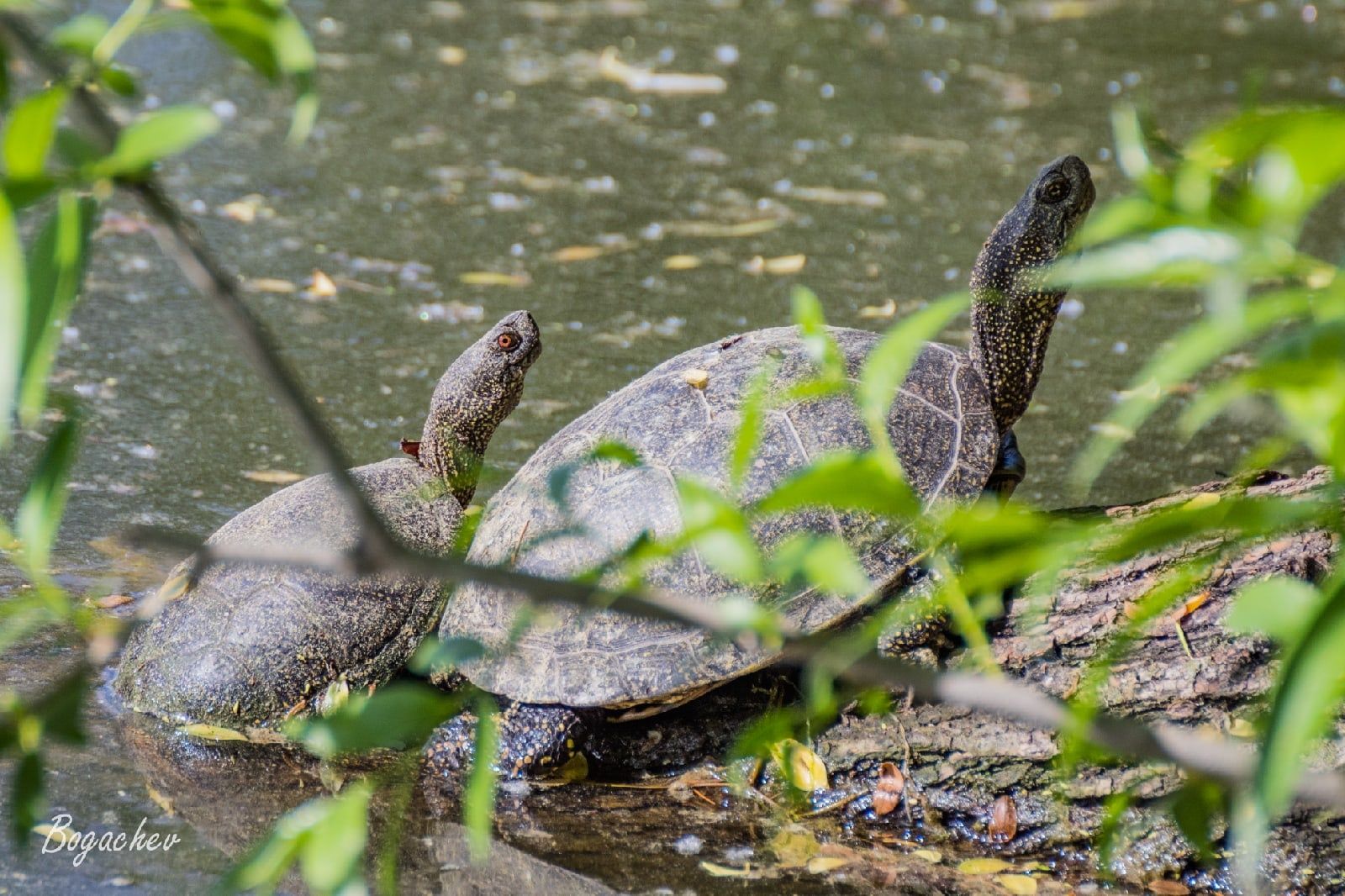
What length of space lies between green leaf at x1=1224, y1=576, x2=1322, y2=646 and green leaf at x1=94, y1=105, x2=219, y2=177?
617 millimetres

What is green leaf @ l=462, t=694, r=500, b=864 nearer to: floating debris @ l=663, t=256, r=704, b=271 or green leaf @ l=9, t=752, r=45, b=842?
green leaf @ l=9, t=752, r=45, b=842

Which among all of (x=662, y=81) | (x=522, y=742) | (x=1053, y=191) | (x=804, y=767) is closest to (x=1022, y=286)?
(x=1053, y=191)

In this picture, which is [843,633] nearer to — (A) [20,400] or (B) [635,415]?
(B) [635,415]

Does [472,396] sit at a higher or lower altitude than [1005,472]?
lower

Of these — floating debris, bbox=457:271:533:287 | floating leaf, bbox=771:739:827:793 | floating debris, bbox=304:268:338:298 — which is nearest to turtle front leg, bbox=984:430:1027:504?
floating leaf, bbox=771:739:827:793

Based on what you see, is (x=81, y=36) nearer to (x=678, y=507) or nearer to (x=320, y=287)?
(x=678, y=507)

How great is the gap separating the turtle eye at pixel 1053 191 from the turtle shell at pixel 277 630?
2.43 m

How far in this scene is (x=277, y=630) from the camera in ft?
12.4

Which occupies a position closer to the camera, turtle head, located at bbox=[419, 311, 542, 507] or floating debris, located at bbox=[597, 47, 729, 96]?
turtle head, located at bbox=[419, 311, 542, 507]

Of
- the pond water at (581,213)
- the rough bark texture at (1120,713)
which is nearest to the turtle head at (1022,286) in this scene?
the rough bark texture at (1120,713)

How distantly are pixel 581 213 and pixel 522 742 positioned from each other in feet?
18.1

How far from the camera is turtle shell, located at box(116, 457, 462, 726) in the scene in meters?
3.74

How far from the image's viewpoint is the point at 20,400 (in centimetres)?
60

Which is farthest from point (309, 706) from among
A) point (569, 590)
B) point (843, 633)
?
point (569, 590)
